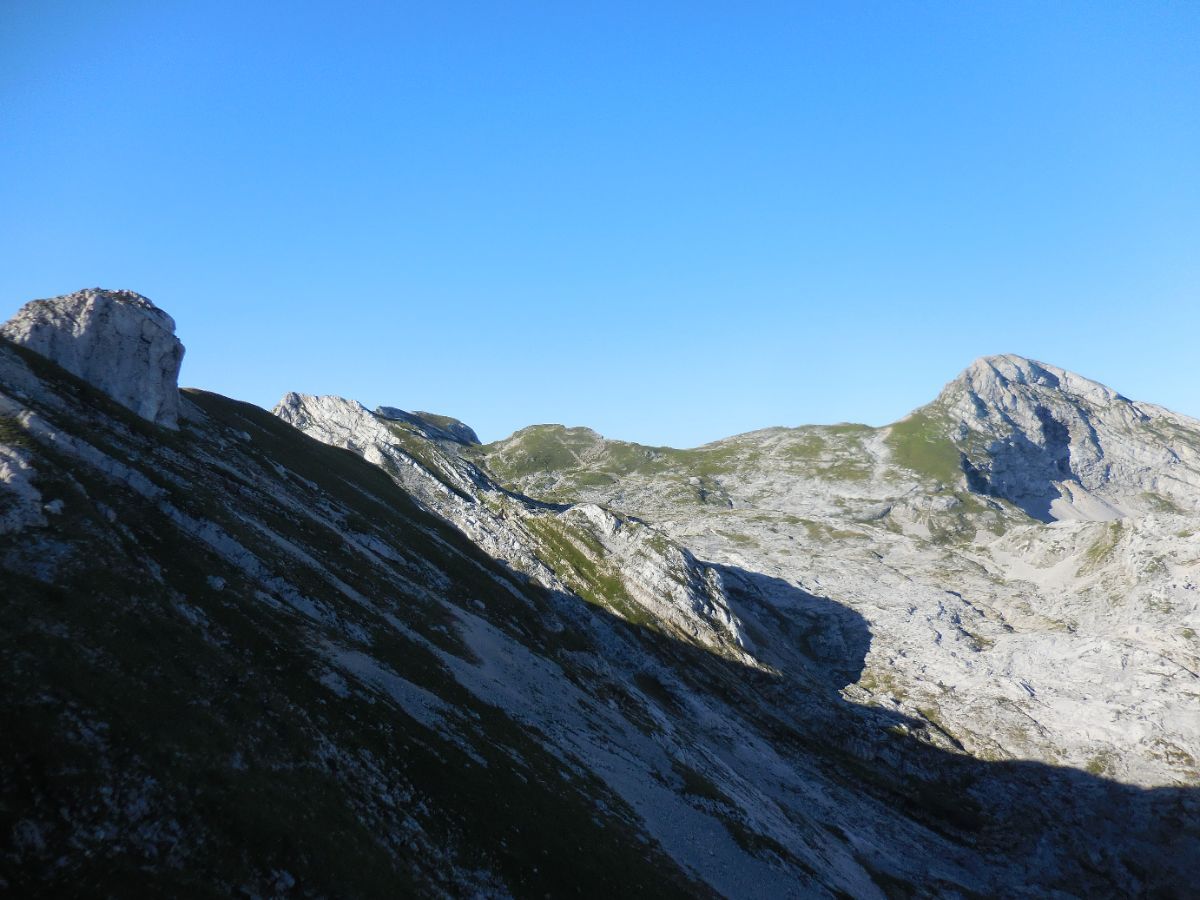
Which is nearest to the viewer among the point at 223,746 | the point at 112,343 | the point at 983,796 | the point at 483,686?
the point at 223,746

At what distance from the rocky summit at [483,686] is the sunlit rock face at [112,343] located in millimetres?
383

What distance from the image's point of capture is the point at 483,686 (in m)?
54.9

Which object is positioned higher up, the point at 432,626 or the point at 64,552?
the point at 64,552

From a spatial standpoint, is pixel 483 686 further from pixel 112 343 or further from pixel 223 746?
pixel 112 343

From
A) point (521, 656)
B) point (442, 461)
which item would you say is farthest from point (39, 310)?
point (442, 461)

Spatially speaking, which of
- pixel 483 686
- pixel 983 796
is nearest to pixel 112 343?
pixel 483 686

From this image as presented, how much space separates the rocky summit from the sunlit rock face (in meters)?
0.38

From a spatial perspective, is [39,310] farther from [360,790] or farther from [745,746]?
[745,746]

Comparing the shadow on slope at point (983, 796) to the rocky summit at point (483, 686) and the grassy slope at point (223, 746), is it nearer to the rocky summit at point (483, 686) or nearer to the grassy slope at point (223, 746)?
the rocky summit at point (483, 686)

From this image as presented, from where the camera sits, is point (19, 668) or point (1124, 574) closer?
point (19, 668)

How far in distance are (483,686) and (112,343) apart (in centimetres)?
5896

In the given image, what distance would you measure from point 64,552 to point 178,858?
17579 millimetres

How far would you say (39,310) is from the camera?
226 ft

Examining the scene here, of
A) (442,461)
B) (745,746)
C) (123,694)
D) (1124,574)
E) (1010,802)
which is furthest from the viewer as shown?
(442,461)
